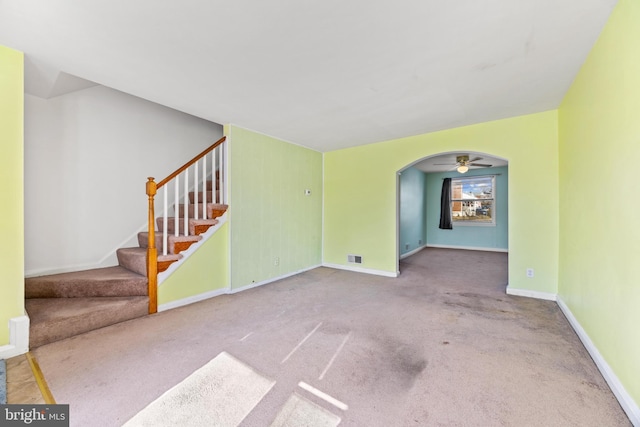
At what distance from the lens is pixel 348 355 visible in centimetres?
204

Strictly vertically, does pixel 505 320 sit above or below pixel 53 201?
below

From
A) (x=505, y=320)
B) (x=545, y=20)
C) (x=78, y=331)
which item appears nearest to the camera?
(x=545, y=20)

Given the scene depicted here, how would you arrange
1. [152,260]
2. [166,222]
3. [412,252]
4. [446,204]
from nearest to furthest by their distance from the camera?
1. [152,260]
2. [166,222]
3. [412,252]
4. [446,204]

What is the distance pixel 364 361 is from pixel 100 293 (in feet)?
9.19

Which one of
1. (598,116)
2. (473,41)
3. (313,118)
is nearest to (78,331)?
(313,118)

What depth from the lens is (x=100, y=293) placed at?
2.72 m

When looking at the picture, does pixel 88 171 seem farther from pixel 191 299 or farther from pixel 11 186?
pixel 191 299

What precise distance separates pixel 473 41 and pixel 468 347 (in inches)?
95.0

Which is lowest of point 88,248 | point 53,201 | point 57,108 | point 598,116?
point 88,248

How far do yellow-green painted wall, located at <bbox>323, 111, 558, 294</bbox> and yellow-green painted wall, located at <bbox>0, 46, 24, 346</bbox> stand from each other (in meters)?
4.16

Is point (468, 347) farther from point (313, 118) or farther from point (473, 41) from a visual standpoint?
point (313, 118)

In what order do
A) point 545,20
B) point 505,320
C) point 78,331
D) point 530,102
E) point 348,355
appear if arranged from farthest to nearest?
point 530,102
point 505,320
point 78,331
point 348,355
point 545,20

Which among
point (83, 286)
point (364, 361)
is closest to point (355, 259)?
point (364, 361)

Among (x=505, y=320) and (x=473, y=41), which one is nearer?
(x=473, y=41)
